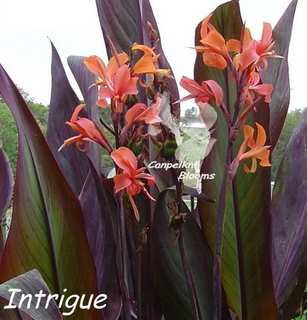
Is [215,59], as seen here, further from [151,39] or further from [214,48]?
[151,39]

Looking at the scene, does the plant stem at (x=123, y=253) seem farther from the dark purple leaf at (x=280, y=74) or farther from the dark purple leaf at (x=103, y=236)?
the dark purple leaf at (x=280, y=74)

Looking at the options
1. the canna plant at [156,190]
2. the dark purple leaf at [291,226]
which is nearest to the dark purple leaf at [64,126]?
the canna plant at [156,190]

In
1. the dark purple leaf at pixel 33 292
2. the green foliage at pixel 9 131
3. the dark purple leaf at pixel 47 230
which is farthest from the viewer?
the green foliage at pixel 9 131

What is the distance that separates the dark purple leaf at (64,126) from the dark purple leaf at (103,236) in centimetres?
7

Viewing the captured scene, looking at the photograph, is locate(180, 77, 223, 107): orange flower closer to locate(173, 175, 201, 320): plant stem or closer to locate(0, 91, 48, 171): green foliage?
locate(173, 175, 201, 320): plant stem

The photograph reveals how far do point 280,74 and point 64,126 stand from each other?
0.24 m

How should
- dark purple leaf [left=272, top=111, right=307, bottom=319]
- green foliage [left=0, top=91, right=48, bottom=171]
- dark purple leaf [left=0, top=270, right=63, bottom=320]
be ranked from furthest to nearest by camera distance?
green foliage [left=0, top=91, right=48, bottom=171] → dark purple leaf [left=272, top=111, right=307, bottom=319] → dark purple leaf [left=0, top=270, right=63, bottom=320]

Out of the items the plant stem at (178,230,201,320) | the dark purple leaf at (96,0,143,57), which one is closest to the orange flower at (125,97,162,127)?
the plant stem at (178,230,201,320)

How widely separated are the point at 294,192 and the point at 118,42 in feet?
0.77

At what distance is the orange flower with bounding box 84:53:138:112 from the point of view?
409mm

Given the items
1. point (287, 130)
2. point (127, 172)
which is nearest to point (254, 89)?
point (127, 172)

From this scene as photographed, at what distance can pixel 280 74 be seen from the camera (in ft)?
2.06

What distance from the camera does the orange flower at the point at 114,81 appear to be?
41 centimetres

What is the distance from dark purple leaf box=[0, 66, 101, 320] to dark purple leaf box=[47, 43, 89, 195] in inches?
5.5
